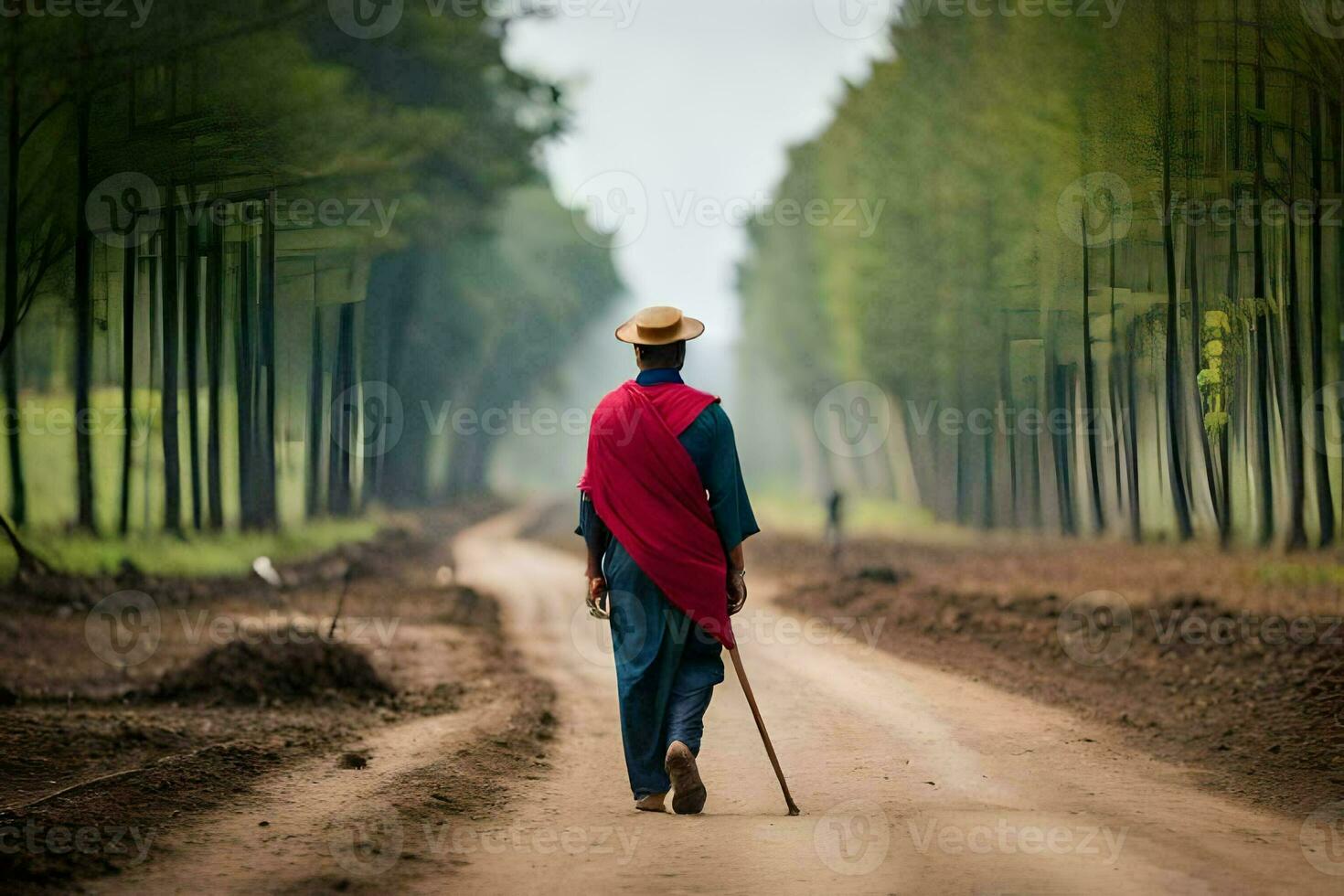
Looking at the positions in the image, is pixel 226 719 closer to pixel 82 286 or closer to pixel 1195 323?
pixel 82 286

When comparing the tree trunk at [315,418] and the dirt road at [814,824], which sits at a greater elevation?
the tree trunk at [315,418]

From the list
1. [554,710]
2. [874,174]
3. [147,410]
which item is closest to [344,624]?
[147,410]

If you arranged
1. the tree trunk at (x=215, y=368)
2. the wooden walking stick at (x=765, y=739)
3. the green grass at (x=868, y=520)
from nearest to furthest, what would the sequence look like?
the wooden walking stick at (x=765, y=739), the tree trunk at (x=215, y=368), the green grass at (x=868, y=520)

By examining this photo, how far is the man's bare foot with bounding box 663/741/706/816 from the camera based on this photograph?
6664mm

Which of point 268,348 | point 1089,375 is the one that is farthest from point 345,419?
point 1089,375

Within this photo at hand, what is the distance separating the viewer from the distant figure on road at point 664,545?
703 centimetres

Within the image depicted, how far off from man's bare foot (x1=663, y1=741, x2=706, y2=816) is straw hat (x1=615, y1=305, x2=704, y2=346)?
2.20 m

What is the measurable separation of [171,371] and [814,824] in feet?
28.7

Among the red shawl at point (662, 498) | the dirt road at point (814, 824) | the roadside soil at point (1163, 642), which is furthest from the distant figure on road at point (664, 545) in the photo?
the roadside soil at point (1163, 642)

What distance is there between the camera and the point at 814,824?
6234 millimetres

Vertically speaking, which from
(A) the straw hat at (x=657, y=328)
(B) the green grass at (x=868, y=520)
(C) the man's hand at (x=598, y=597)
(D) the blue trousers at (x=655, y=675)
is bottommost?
(B) the green grass at (x=868, y=520)

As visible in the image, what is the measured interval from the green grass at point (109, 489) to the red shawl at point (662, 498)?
24.6 feet

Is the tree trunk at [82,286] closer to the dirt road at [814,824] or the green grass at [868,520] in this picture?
the dirt road at [814,824]

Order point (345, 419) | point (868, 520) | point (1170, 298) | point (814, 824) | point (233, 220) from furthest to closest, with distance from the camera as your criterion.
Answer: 1. point (868, 520)
2. point (345, 419)
3. point (233, 220)
4. point (1170, 298)
5. point (814, 824)
